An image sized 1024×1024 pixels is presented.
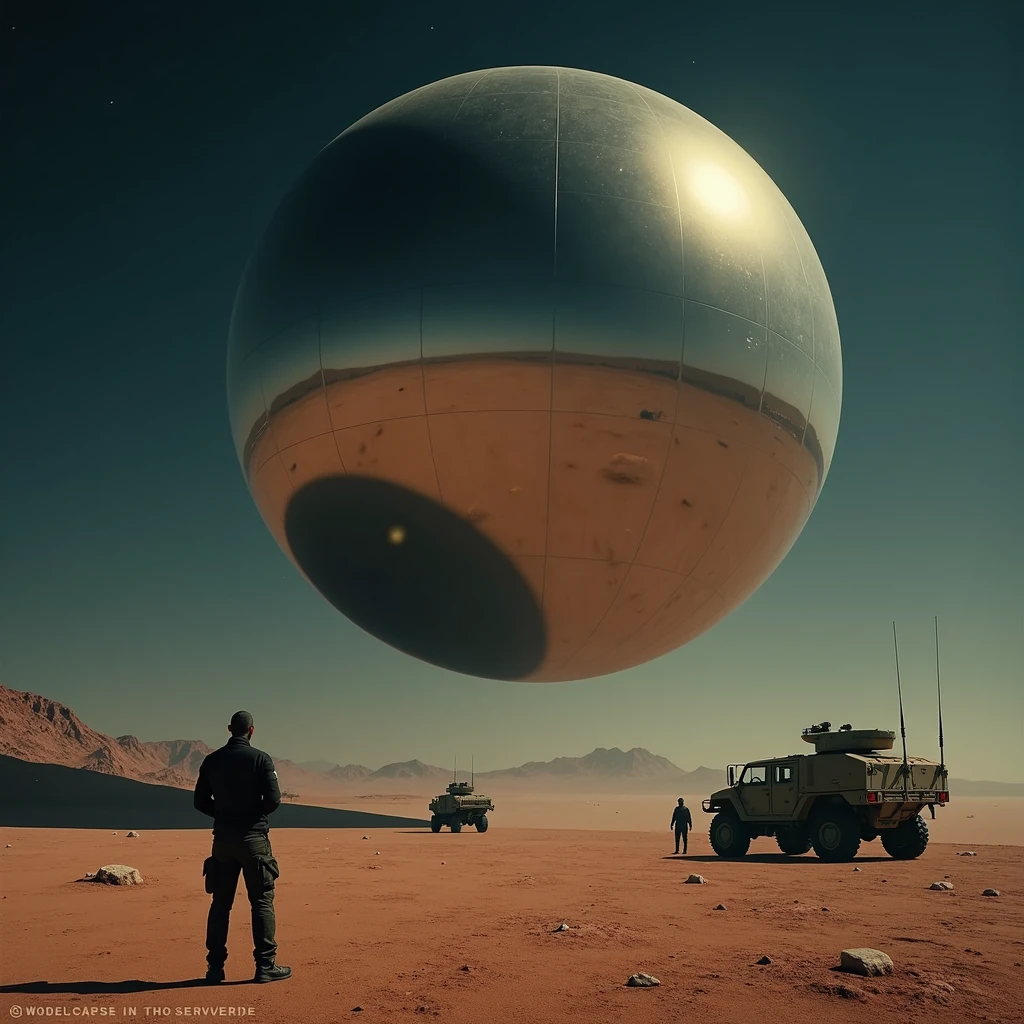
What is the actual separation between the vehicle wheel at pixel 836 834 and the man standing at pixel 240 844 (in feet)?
38.6

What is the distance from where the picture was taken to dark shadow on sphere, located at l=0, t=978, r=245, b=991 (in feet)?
13.6

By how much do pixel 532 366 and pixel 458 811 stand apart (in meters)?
24.3

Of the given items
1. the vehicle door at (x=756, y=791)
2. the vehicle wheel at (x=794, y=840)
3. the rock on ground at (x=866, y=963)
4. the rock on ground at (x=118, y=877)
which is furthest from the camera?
the vehicle door at (x=756, y=791)

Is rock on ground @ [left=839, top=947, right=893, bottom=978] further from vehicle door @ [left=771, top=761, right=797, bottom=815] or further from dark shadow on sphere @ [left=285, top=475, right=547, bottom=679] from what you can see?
vehicle door @ [left=771, top=761, right=797, bottom=815]

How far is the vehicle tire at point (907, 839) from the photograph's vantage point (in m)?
14.4

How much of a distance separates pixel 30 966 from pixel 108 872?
4767 mm

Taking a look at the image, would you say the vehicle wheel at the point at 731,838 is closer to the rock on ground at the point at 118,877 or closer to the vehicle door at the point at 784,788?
the vehicle door at the point at 784,788

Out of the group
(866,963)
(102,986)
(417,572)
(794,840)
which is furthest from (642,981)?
(794,840)

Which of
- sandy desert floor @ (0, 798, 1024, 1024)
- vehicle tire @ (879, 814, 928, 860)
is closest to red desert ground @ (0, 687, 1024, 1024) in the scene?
sandy desert floor @ (0, 798, 1024, 1024)

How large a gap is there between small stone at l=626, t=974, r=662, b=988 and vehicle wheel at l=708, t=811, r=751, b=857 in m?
12.4

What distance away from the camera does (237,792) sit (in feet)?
14.6

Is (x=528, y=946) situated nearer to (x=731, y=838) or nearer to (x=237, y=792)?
(x=237, y=792)

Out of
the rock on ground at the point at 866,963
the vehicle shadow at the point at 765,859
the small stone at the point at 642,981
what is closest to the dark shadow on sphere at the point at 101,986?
the small stone at the point at 642,981

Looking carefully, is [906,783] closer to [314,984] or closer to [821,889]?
[821,889]
